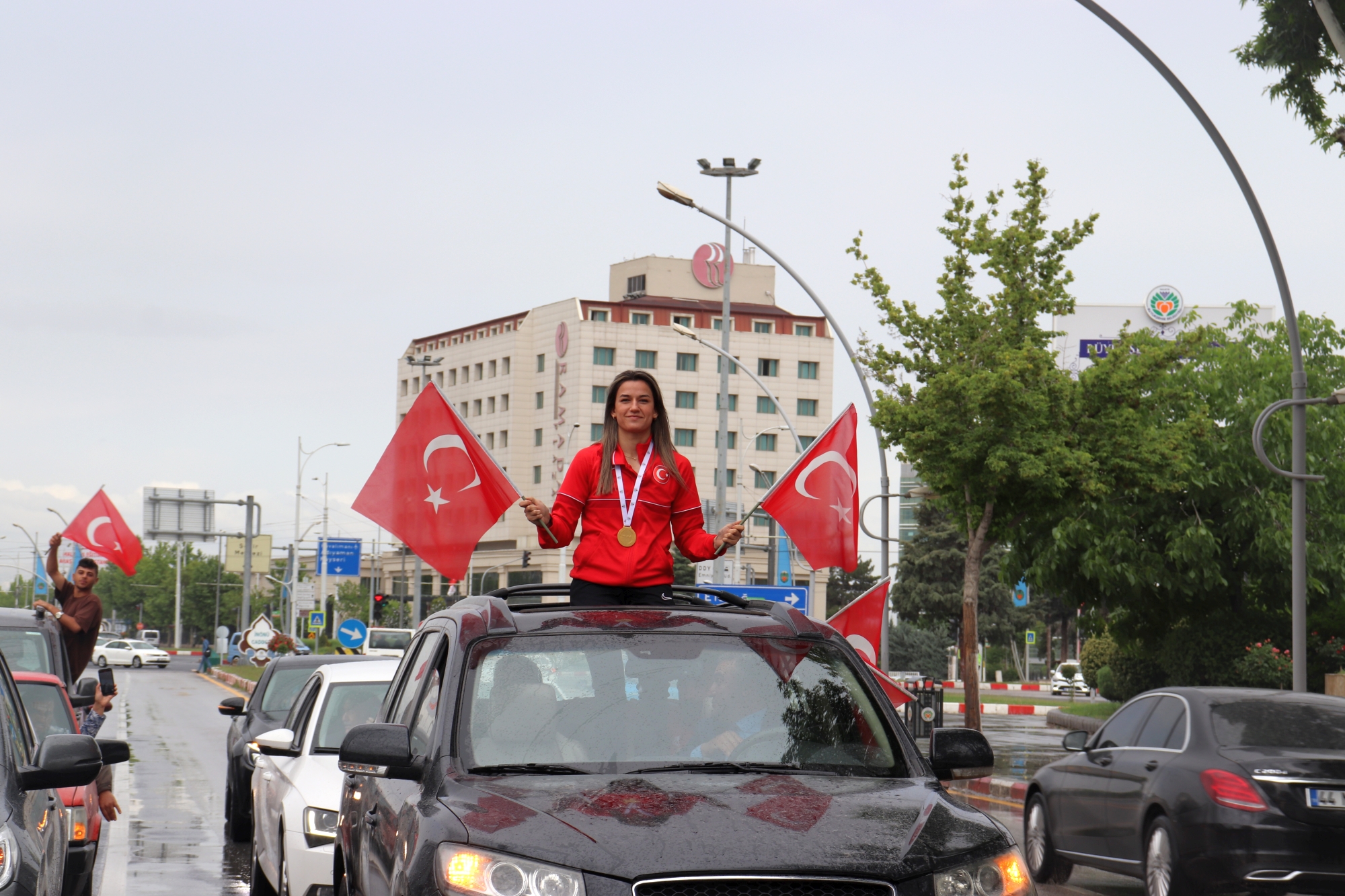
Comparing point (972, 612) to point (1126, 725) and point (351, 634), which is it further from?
point (351, 634)

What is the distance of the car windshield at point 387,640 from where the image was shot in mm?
52031

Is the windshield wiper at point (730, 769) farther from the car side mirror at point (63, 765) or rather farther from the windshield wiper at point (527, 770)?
the car side mirror at point (63, 765)

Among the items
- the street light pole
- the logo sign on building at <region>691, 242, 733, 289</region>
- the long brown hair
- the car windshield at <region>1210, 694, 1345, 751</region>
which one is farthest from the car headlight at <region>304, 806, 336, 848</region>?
the logo sign on building at <region>691, 242, 733, 289</region>

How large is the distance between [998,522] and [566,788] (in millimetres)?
21204

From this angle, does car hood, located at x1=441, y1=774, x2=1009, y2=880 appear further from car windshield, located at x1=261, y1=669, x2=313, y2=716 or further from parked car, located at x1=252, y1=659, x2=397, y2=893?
car windshield, located at x1=261, y1=669, x2=313, y2=716

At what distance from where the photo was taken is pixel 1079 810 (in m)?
11.5

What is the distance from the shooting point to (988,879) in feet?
14.0

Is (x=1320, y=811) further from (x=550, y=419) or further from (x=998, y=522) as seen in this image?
(x=550, y=419)

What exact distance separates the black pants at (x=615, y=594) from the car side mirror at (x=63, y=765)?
5.88 feet

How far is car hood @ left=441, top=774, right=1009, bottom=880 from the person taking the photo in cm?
405

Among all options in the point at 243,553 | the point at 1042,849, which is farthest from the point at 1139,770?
the point at 243,553

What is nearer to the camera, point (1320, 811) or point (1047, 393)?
point (1320, 811)

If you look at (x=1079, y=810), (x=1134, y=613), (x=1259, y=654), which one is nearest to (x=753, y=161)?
(x=1134, y=613)

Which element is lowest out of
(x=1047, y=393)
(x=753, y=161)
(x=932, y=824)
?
(x=932, y=824)
